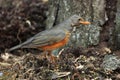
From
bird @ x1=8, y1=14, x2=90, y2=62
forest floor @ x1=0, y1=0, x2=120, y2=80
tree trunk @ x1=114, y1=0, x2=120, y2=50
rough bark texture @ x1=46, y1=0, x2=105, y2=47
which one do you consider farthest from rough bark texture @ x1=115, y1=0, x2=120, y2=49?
bird @ x1=8, y1=14, x2=90, y2=62

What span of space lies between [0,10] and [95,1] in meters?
3.01

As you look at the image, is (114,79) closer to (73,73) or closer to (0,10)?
(73,73)

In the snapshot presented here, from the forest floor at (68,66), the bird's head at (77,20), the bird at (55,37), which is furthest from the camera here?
the bird's head at (77,20)

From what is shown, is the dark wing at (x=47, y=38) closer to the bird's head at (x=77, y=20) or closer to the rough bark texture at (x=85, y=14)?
the bird's head at (x=77, y=20)

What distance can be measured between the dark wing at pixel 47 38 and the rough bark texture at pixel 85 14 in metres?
0.54

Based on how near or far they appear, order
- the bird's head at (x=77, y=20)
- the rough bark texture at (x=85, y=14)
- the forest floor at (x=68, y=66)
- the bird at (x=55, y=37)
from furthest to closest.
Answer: the rough bark texture at (x=85, y=14) < the bird's head at (x=77, y=20) < the bird at (x=55, y=37) < the forest floor at (x=68, y=66)

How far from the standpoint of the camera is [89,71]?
20.5ft

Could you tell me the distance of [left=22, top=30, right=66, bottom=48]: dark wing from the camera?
21.4ft

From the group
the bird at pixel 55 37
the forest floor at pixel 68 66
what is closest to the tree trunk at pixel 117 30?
the forest floor at pixel 68 66

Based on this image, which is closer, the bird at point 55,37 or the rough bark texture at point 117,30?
the bird at point 55,37

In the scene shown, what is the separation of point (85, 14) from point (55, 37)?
724 millimetres

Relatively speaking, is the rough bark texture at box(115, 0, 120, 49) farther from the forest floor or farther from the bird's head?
the bird's head

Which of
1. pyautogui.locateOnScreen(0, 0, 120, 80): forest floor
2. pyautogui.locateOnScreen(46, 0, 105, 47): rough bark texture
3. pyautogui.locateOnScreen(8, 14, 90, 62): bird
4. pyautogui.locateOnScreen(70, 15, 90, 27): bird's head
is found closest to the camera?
pyautogui.locateOnScreen(0, 0, 120, 80): forest floor

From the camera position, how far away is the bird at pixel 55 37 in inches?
256
